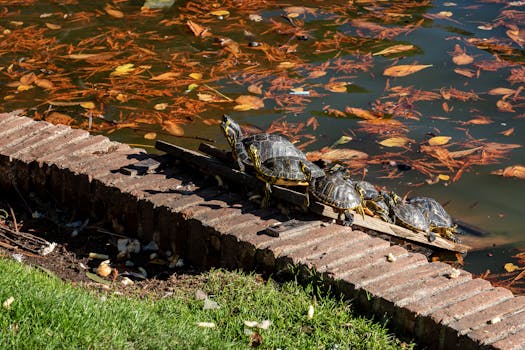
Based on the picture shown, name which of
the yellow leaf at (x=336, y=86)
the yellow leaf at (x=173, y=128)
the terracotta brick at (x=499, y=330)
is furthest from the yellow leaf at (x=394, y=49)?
the terracotta brick at (x=499, y=330)

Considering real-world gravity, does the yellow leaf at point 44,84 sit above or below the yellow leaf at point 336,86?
below

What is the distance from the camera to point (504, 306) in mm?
5207

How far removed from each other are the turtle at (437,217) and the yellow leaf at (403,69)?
3.10 m

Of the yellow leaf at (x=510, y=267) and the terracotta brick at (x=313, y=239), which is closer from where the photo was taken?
the terracotta brick at (x=313, y=239)

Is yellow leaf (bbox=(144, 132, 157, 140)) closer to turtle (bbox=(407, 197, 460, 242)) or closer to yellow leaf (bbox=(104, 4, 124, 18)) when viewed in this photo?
turtle (bbox=(407, 197, 460, 242))

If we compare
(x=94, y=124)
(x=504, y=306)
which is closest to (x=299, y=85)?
(x=94, y=124)

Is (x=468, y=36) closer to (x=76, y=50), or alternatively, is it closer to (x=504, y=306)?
(x=76, y=50)

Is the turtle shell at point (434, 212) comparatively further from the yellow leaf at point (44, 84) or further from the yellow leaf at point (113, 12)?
the yellow leaf at point (113, 12)

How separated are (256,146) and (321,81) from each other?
338cm

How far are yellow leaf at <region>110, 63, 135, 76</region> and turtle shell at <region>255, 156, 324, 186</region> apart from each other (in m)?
4.10

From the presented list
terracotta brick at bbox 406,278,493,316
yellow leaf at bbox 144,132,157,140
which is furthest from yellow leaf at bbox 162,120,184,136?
terracotta brick at bbox 406,278,493,316

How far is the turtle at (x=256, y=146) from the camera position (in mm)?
6441

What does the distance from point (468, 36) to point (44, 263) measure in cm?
639

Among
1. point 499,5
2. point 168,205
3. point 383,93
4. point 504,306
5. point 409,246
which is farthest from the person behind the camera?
point 499,5
